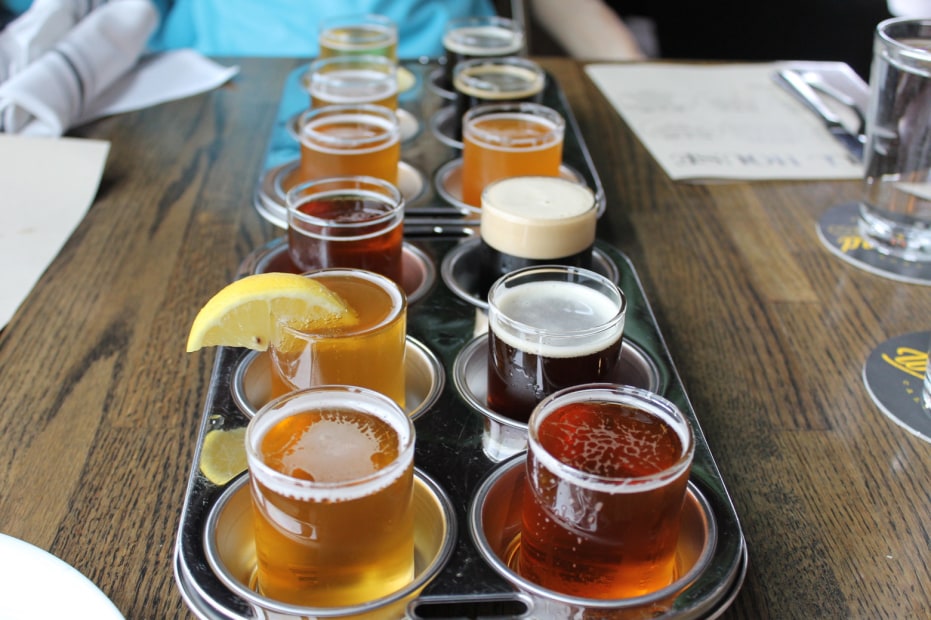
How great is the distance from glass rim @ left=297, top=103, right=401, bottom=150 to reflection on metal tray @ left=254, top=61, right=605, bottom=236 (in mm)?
83

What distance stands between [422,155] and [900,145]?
638 millimetres

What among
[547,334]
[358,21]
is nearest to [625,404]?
[547,334]

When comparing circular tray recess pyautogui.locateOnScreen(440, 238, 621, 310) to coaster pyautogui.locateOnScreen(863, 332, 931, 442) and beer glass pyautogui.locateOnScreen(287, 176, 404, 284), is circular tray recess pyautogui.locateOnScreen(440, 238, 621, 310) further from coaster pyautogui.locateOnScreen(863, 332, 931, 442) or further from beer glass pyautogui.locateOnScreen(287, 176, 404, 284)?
coaster pyautogui.locateOnScreen(863, 332, 931, 442)

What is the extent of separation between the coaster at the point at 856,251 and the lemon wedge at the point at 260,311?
73 centimetres

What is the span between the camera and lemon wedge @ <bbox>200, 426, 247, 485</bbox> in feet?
2.39

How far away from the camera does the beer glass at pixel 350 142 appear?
117cm

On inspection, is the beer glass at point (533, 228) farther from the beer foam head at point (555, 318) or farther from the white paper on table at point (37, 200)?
the white paper on table at point (37, 200)

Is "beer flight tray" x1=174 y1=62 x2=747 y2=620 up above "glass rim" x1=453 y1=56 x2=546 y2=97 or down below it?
below

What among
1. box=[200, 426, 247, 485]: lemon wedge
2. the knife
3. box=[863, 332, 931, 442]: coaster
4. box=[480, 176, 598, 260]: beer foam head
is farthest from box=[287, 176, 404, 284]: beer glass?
the knife

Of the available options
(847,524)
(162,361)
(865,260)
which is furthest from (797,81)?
(162,361)

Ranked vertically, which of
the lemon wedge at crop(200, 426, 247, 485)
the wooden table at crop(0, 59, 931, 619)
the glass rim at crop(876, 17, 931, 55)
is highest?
the glass rim at crop(876, 17, 931, 55)

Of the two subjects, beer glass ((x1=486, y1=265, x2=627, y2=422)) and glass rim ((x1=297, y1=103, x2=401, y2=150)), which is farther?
glass rim ((x1=297, y1=103, x2=401, y2=150))

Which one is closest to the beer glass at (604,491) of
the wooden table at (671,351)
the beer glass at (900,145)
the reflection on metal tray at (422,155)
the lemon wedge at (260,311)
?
the wooden table at (671,351)

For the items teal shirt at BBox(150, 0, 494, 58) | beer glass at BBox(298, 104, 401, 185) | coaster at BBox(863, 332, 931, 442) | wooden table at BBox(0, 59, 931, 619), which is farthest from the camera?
teal shirt at BBox(150, 0, 494, 58)
